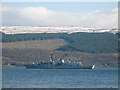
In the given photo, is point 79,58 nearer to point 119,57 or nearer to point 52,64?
point 119,57

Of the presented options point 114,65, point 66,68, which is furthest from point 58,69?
point 114,65

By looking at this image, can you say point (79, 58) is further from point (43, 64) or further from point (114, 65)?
point (43, 64)

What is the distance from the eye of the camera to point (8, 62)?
196625 mm

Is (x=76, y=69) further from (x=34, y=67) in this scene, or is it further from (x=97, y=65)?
(x=97, y=65)

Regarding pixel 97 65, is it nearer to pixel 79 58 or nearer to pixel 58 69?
pixel 79 58

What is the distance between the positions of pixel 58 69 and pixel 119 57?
48.8m

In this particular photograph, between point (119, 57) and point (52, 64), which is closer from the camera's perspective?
point (52, 64)

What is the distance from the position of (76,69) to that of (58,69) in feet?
15.1

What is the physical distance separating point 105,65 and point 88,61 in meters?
5.45

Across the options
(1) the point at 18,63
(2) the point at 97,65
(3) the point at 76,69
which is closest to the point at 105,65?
(2) the point at 97,65

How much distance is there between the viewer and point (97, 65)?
191375 mm

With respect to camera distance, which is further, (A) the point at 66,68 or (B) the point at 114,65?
(B) the point at 114,65

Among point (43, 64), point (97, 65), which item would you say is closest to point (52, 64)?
point (43, 64)

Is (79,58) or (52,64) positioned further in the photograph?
(79,58)
